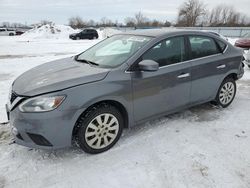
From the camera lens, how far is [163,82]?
346cm

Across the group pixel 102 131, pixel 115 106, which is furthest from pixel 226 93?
pixel 102 131

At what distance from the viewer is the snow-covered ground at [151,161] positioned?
2.62 meters

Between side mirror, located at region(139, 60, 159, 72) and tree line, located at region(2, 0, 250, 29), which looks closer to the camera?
side mirror, located at region(139, 60, 159, 72)

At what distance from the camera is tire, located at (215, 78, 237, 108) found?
4.51 meters

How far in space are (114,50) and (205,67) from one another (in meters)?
1.55

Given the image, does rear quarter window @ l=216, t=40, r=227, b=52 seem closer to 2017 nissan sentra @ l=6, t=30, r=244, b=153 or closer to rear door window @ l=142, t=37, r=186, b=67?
2017 nissan sentra @ l=6, t=30, r=244, b=153

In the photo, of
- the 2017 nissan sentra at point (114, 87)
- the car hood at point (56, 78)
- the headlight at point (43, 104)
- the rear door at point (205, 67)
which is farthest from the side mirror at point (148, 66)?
the headlight at point (43, 104)

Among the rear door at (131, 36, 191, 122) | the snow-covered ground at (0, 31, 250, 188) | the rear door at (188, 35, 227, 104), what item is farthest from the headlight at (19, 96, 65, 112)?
the rear door at (188, 35, 227, 104)

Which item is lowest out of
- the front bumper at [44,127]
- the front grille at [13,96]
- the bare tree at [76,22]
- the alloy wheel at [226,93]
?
the bare tree at [76,22]

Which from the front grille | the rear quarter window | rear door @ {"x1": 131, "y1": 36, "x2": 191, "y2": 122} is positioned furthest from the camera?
the rear quarter window

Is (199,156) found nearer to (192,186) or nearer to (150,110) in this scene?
(192,186)

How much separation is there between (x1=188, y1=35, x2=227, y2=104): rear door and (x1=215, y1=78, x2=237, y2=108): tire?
0.60ft

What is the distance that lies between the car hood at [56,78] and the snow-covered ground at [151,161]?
0.88 meters

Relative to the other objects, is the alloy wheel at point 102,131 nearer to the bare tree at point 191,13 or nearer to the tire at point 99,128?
the tire at point 99,128
